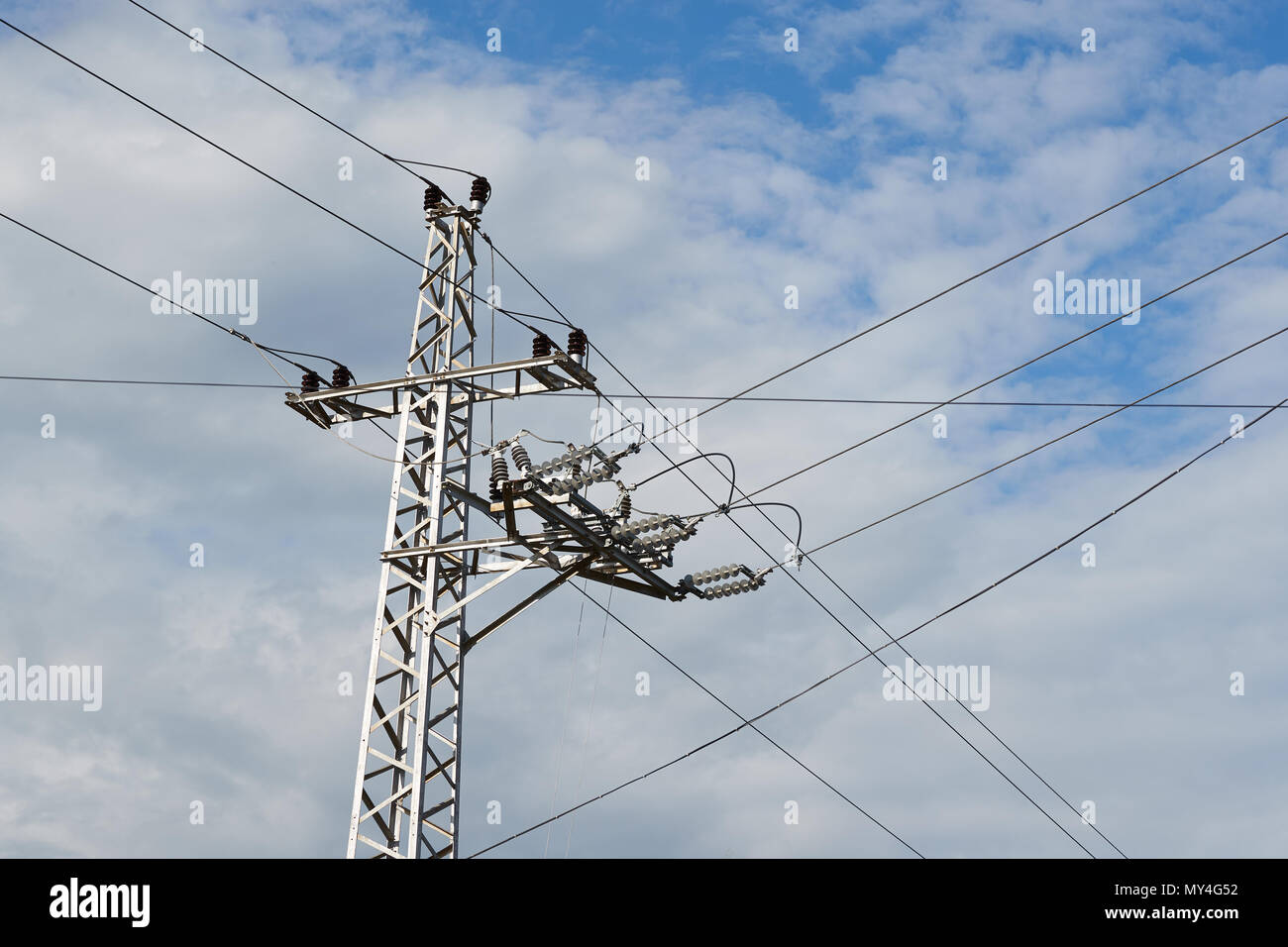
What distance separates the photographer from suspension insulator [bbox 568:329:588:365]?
62.0 ft

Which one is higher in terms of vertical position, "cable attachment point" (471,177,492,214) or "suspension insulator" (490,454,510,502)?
"cable attachment point" (471,177,492,214)

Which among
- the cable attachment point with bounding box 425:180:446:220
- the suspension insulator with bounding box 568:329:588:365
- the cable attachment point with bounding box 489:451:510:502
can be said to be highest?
the cable attachment point with bounding box 425:180:446:220

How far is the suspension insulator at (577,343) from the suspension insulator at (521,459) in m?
1.21

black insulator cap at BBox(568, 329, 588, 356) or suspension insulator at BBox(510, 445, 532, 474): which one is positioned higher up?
black insulator cap at BBox(568, 329, 588, 356)

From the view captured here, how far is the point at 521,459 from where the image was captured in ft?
60.5

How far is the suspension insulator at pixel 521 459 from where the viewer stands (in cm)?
1834

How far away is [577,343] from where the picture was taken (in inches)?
745

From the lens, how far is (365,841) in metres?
17.2

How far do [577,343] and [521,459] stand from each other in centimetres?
147

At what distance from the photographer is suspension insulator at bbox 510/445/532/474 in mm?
18344

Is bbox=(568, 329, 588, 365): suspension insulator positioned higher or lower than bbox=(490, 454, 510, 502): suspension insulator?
higher

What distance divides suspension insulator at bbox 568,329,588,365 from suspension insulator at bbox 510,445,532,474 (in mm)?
1210
